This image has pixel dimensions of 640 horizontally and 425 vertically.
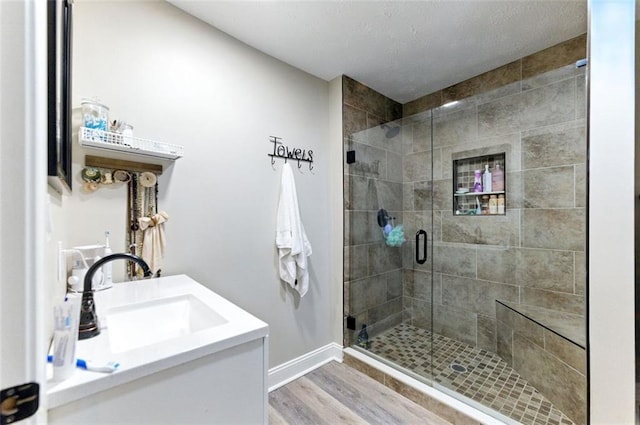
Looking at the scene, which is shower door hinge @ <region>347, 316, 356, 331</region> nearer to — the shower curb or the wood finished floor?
the shower curb

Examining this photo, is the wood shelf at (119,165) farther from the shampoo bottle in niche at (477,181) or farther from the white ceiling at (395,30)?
the shampoo bottle in niche at (477,181)

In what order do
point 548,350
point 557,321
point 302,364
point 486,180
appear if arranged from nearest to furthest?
point 548,350 → point 557,321 → point 302,364 → point 486,180

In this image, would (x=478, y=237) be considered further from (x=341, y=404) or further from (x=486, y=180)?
(x=341, y=404)

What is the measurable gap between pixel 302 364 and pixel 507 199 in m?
2.23

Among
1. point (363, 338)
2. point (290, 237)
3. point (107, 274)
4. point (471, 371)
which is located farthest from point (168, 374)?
point (471, 371)

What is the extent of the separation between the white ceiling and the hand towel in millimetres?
1291

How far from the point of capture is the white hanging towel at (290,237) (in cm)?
204

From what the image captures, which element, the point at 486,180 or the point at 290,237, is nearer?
the point at 290,237

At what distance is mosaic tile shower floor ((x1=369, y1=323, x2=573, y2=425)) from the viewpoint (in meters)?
1.68

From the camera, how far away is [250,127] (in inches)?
76.9

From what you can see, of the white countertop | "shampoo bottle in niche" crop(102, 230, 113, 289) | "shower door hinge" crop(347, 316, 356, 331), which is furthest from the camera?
"shower door hinge" crop(347, 316, 356, 331)

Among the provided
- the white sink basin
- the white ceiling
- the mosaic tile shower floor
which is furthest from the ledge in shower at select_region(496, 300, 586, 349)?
the white sink basin

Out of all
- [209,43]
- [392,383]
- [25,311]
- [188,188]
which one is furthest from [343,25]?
[392,383]

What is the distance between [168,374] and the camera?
734 mm
